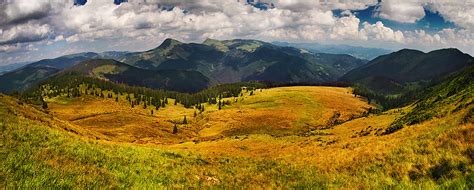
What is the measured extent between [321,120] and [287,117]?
59.1 ft

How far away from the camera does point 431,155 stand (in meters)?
15.3

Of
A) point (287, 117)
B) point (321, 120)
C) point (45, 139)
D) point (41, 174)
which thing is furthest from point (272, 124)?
point (41, 174)

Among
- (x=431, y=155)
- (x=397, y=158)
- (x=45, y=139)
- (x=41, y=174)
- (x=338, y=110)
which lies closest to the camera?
(x=41, y=174)

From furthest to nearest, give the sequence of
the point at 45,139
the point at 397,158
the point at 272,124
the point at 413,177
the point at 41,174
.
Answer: the point at 272,124 → the point at 45,139 → the point at 397,158 → the point at 413,177 → the point at 41,174

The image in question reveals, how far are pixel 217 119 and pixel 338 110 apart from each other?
7851cm

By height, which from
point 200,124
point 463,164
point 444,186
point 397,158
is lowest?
point 200,124

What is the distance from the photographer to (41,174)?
33.3ft

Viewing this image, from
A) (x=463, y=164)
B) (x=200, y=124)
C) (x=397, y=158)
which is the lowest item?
(x=200, y=124)

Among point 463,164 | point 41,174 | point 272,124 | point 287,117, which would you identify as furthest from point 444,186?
point 287,117

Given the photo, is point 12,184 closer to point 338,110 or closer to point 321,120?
point 321,120

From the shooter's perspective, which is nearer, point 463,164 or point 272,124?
point 463,164

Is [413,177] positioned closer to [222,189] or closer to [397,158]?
[397,158]

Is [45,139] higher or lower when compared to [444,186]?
lower

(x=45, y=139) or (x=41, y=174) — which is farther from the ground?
(x=41, y=174)
